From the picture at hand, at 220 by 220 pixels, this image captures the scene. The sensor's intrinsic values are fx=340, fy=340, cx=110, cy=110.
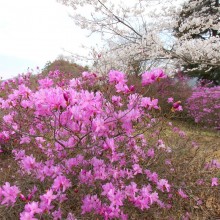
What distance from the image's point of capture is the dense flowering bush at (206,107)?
10633mm

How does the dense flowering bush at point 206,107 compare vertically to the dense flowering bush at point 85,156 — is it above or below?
below

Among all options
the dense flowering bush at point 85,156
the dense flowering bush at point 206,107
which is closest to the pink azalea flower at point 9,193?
the dense flowering bush at point 85,156

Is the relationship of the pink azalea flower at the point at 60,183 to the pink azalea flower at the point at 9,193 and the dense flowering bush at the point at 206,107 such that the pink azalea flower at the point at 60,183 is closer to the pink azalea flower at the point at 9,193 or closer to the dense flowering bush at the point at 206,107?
the pink azalea flower at the point at 9,193

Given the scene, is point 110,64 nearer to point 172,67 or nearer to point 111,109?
point 172,67

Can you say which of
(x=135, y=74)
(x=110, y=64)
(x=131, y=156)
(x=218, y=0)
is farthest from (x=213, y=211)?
(x=218, y=0)

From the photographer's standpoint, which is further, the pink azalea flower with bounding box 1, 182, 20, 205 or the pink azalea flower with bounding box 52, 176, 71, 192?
the pink azalea flower with bounding box 52, 176, 71, 192

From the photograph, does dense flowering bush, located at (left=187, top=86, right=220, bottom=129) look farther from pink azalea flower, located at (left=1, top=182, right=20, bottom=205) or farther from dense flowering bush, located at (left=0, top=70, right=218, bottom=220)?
pink azalea flower, located at (left=1, top=182, right=20, bottom=205)

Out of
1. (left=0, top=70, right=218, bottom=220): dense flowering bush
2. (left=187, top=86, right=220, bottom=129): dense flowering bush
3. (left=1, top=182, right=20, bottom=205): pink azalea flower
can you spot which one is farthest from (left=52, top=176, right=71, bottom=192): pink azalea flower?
(left=187, top=86, right=220, bottom=129): dense flowering bush

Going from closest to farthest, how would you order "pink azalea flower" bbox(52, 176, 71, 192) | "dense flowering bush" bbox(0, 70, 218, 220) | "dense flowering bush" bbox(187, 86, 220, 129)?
"dense flowering bush" bbox(0, 70, 218, 220)
"pink azalea flower" bbox(52, 176, 71, 192)
"dense flowering bush" bbox(187, 86, 220, 129)

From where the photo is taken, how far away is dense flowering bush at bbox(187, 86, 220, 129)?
1063 centimetres

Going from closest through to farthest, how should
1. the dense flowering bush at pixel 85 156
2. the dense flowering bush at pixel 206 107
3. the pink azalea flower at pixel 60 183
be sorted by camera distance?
the dense flowering bush at pixel 85 156, the pink azalea flower at pixel 60 183, the dense flowering bush at pixel 206 107

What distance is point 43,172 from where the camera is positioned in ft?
9.38

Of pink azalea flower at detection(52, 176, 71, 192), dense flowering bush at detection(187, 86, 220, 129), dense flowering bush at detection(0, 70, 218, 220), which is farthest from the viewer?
dense flowering bush at detection(187, 86, 220, 129)

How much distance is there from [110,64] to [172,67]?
181 cm
